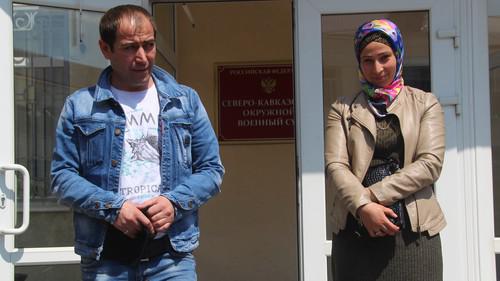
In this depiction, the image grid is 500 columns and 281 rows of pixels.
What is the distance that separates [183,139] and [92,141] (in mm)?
281

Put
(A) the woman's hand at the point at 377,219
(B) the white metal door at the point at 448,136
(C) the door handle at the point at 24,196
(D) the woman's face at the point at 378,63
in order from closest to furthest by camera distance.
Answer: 1. (A) the woman's hand at the point at 377,219
2. (D) the woman's face at the point at 378,63
3. (C) the door handle at the point at 24,196
4. (B) the white metal door at the point at 448,136

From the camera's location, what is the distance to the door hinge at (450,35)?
10.4ft

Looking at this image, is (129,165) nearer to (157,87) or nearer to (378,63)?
(157,87)

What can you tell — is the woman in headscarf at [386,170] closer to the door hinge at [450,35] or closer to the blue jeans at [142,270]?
the blue jeans at [142,270]

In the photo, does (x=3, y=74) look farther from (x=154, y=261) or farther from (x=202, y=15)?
(x=202, y=15)

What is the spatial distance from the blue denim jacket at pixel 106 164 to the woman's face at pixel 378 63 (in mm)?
663

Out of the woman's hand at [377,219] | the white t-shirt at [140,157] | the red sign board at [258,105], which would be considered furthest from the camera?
the red sign board at [258,105]

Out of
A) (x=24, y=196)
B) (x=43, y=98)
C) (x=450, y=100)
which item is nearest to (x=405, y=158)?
(x=450, y=100)

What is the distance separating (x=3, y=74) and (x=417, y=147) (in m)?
2.03

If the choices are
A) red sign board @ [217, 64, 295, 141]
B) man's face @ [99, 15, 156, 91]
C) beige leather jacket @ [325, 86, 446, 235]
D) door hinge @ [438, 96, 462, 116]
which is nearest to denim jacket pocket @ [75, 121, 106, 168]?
man's face @ [99, 15, 156, 91]

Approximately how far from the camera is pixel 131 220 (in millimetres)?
1738

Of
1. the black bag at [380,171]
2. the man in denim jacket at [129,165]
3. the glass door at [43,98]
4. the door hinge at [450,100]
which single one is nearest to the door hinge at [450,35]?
the door hinge at [450,100]

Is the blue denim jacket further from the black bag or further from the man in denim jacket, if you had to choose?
the black bag

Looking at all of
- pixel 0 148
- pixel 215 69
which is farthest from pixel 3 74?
pixel 215 69
